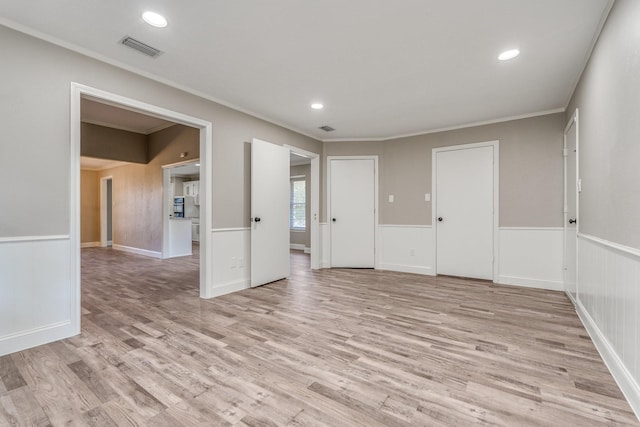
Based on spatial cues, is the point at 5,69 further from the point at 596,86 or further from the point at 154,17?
the point at 596,86

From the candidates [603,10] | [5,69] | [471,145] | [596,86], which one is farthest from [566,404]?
[5,69]

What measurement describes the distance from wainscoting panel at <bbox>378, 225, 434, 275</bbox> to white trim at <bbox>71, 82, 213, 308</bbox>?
302 centimetres

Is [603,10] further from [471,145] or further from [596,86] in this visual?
[471,145]

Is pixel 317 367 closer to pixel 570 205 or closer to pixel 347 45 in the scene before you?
pixel 347 45

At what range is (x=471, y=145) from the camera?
14.8ft

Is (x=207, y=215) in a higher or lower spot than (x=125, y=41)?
lower

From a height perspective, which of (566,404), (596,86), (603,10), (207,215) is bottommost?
(566,404)

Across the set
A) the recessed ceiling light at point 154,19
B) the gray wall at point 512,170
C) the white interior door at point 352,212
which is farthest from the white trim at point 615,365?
the recessed ceiling light at point 154,19

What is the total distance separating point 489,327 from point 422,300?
865 millimetres

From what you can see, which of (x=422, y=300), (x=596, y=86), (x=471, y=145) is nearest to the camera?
(x=596, y=86)

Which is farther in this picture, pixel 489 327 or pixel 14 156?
pixel 489 327

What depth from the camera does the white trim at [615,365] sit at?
5.03ft

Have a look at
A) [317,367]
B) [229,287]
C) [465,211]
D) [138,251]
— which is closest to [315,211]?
[229,287]

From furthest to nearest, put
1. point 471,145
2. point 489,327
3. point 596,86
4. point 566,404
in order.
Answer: point 471,145 → point 489,327 → point 596,86 → point 566,404
